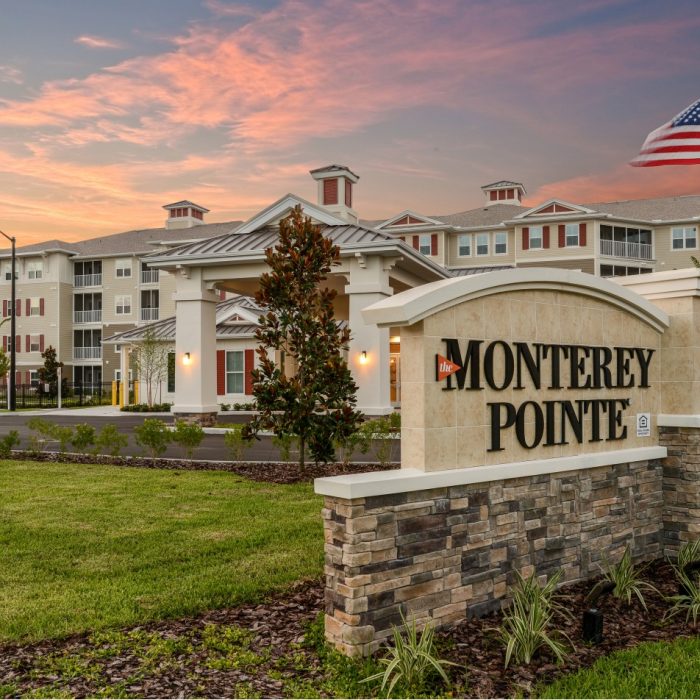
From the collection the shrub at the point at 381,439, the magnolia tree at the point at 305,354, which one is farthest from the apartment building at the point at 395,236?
the magnolia tree at the point at 305,354

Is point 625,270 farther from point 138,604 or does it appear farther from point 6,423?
point 138,604

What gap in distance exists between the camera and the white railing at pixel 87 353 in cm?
5612

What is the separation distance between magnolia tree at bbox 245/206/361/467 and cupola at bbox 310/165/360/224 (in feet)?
44.0

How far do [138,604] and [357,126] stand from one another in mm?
16277

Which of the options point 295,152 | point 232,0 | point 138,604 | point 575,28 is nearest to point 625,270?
point 295,152

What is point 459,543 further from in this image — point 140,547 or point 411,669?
point 140,547

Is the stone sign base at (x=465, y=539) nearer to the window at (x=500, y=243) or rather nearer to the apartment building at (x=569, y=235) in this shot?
the apartment building at (x=569, y=235)

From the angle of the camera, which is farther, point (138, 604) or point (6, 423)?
point (6, 423)

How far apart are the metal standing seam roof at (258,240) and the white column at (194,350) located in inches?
32.7

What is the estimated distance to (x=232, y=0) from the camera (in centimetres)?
1342

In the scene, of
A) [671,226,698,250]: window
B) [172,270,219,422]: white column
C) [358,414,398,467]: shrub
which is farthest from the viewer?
[671,226,698,250]: window

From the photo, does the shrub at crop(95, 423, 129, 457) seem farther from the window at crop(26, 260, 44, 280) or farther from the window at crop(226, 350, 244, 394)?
the window at crop(26, 260, 44, 280)

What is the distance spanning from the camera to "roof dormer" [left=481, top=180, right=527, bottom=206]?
55.0 metres

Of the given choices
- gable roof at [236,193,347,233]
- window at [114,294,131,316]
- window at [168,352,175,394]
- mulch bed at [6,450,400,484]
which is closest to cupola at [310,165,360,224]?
gable roof at [236,193,347,233]
